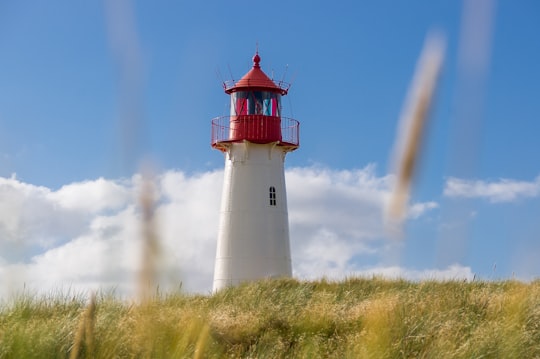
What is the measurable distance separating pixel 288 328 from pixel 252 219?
429 inches

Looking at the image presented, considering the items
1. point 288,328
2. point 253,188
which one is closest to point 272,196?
point 253,188

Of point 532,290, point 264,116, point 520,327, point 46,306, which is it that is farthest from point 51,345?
point 264,116

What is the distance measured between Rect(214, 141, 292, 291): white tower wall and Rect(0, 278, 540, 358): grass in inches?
306

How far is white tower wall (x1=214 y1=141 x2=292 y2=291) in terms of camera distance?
63.7ft

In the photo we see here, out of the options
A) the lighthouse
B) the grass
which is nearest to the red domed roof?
the lighthouse

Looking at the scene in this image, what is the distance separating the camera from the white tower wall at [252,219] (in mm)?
19422

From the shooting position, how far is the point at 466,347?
6605mm

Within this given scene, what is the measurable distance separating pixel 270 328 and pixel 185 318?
1.41 meters

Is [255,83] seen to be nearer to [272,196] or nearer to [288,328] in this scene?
[272,196]

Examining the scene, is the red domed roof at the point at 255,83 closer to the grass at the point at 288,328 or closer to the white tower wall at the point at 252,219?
the white tower wall at the point at 252,219

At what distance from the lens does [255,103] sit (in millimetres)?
20625

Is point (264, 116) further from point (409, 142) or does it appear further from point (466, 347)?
point (409, 142)

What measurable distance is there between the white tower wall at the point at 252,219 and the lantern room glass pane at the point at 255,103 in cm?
102

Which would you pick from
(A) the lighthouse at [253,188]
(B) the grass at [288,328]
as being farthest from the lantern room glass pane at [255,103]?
(B) the grass at [288,328]
